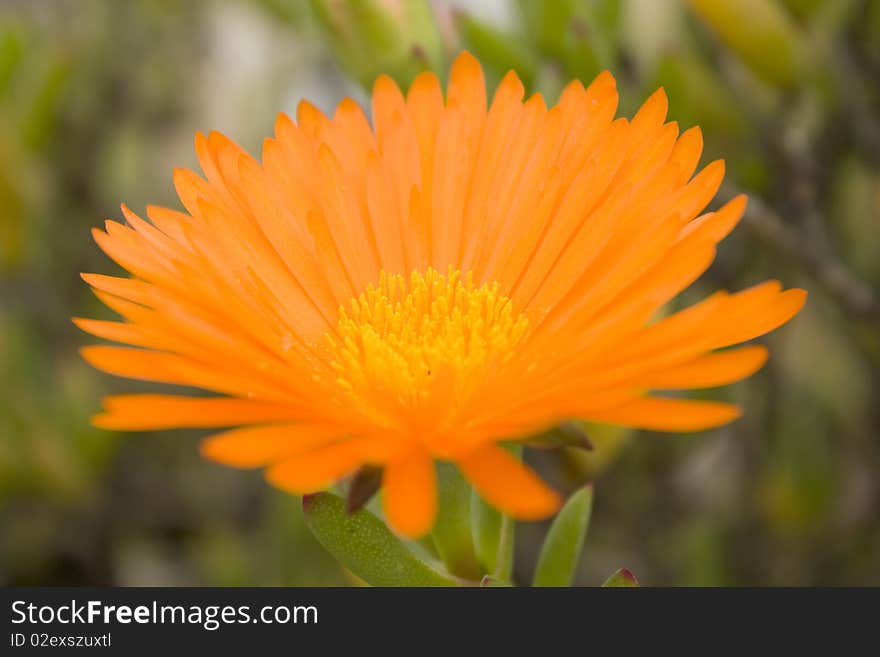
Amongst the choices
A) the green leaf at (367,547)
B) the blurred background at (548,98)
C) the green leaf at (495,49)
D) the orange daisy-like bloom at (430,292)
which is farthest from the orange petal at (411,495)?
the green leaf at (495,49)

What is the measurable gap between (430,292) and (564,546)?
0.57ft

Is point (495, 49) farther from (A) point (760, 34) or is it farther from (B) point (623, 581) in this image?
(B) point (623, 581)

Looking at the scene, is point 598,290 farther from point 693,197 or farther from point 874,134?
point 874,134

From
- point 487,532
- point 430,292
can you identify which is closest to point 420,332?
point 430,292

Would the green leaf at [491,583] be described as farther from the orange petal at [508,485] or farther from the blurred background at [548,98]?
the blurred background at [548,98]

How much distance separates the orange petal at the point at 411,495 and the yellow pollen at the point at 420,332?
0.16 meters

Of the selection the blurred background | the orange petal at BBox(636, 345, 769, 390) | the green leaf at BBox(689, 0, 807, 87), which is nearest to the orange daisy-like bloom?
the orange petal at BBox(636, 345, 769, 390)

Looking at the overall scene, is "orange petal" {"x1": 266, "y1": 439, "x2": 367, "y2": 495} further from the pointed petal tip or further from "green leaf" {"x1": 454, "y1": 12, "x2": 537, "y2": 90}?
"green leaf" {"x1": 454, "y1": 12, "x2": 537, "y2": 90}

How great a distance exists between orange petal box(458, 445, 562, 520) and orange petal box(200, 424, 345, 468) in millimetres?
56

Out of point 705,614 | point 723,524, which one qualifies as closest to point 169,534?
point 723,524

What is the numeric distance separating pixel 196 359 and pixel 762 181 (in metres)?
0.55

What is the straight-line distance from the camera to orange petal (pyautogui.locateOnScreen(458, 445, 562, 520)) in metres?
0.33

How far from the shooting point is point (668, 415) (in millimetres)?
358

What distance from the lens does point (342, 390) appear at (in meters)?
0.54
